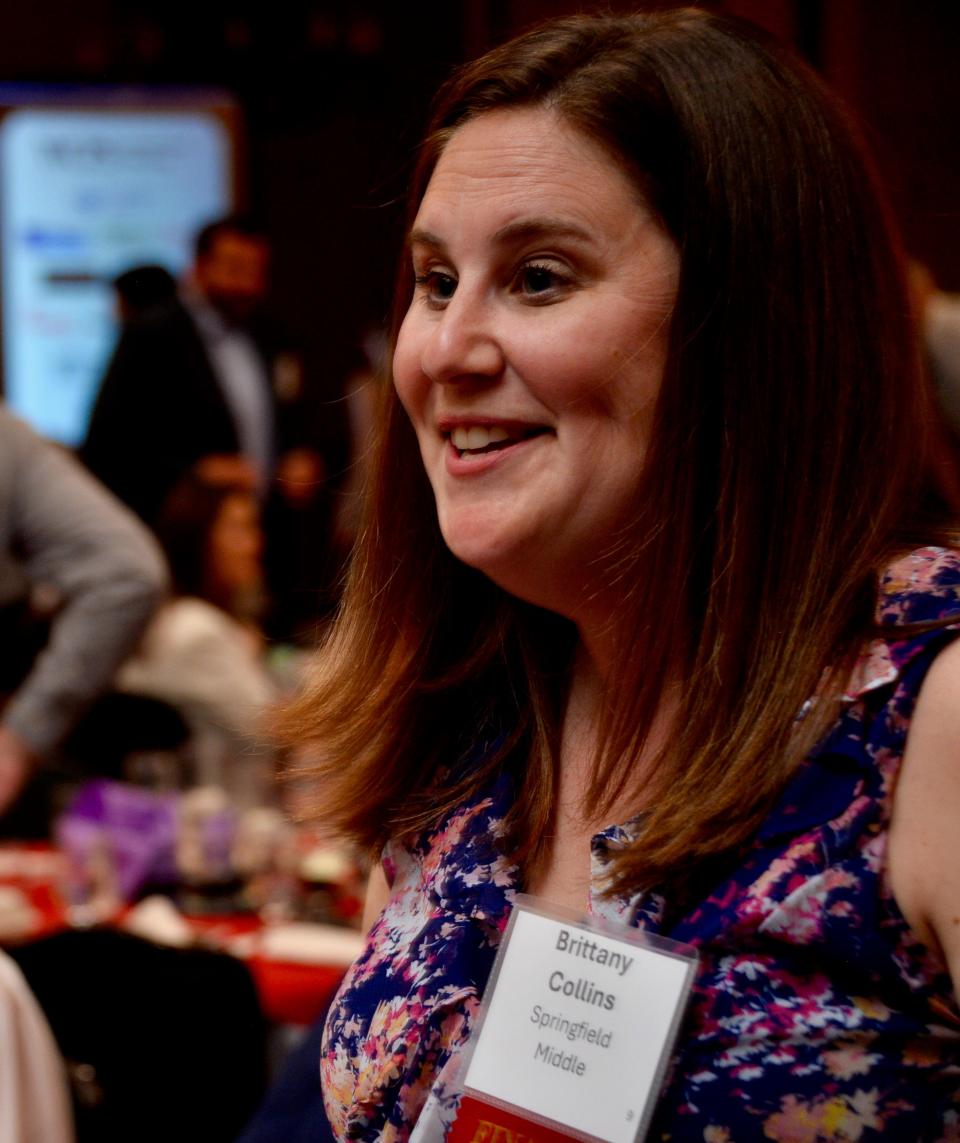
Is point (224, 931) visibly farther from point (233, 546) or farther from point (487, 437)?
point (233, 546)

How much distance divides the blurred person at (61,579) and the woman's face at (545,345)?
6.12ft

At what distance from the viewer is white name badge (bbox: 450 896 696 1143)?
102cm

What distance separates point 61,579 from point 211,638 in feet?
3.13

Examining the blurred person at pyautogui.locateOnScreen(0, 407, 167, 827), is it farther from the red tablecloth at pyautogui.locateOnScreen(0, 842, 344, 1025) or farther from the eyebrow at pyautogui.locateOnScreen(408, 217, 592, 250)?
the eyebrow at pyautogui.locateOnScreen(408, 217, 592, 250)

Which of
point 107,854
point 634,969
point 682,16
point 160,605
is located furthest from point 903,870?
point 160,605

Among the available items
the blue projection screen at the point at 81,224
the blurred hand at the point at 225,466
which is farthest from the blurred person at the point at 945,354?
the blue projection screen at the point at 81,224

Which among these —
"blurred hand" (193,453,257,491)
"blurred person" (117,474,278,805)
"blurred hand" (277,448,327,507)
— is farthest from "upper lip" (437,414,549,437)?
"blurred hand" (277,448,327,507)

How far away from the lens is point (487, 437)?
3.70 feet

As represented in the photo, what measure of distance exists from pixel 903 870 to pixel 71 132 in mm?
7471

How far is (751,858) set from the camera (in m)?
1.05

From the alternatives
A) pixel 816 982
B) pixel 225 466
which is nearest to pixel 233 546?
pixel 225 466

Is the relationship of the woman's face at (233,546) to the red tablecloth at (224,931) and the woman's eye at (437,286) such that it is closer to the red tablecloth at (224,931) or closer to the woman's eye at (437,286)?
the red tablecloth at (224,931)

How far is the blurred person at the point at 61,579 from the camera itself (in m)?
2.85

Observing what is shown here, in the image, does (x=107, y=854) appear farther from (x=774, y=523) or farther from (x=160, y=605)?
(x=774, y=523)
